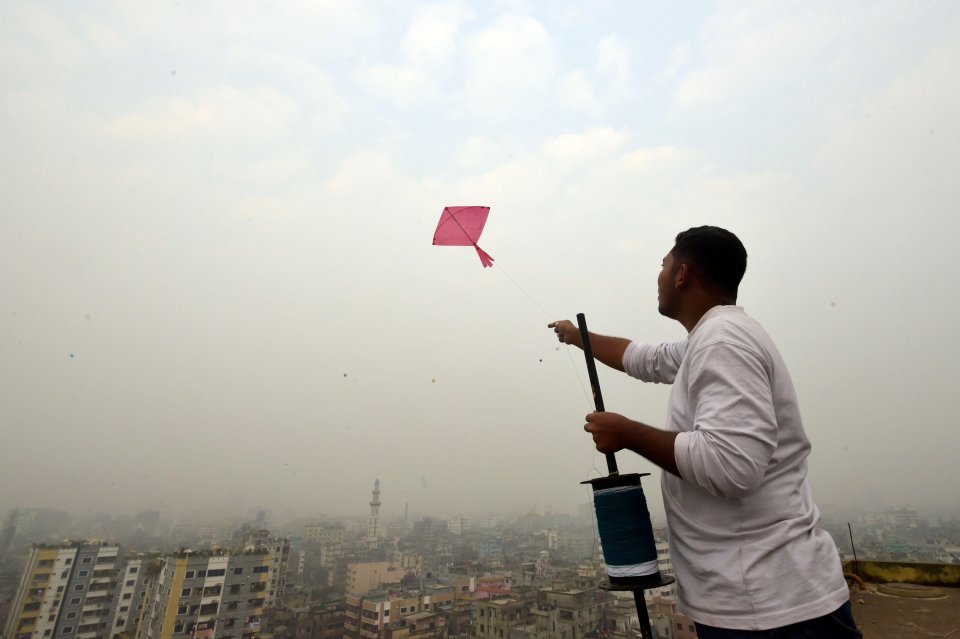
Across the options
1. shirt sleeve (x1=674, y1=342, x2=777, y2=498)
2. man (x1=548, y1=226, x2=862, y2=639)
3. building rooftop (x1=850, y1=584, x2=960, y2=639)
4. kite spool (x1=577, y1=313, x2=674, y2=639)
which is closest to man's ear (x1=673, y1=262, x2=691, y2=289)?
man (x1=548, y1=226, x2=862, y2=639)

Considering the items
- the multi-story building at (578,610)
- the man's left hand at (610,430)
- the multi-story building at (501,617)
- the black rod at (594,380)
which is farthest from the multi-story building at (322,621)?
the man's left hand at (610,430)

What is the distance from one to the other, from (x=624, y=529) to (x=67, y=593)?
507 inches

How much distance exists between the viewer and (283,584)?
11734 millimetres

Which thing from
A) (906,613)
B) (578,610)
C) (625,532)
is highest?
(625,532)

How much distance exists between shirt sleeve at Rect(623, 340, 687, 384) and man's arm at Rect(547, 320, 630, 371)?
0.13ft

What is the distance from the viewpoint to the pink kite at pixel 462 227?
303 centimetres

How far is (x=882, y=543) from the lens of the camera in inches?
250

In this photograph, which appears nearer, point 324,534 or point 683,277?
point 683,277

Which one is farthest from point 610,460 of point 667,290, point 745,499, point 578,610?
point 578,610

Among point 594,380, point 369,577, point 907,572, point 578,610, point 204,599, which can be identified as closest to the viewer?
point 594,380

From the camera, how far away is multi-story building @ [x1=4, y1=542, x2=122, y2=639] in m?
8.14

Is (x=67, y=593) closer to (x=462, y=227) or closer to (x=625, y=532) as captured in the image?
(x=462, y=227)

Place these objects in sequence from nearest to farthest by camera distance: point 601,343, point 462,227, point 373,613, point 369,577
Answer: point 601,343
point 462,227
point 373,613
point 369,577

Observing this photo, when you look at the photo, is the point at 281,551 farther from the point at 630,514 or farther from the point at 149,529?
the point at 630,514
